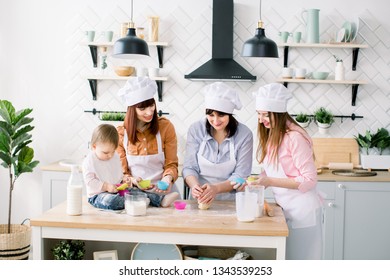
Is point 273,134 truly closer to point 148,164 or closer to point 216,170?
point 216,170

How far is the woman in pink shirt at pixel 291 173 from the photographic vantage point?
3.04 m

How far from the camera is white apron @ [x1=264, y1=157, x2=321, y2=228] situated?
3.06 metres

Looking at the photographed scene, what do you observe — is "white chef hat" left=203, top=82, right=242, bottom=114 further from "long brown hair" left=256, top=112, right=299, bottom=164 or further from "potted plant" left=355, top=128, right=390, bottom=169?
"potted plant" left=355, top=128, right=390, bottom=169

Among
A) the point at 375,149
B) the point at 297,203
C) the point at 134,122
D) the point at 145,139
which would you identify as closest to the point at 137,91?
the point at 134,122

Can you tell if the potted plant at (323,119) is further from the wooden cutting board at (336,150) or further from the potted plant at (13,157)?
the potted plant at (13,157)

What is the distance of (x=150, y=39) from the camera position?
16.8 ft

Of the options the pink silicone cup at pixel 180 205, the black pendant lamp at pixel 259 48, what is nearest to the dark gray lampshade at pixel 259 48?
the black pendant lamp at pixel 259 48

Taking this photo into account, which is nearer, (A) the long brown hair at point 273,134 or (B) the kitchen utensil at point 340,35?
(A) the long brown hair at point 273,134

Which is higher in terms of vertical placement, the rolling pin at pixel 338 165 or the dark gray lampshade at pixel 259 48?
the dark gray lampshade at pixel 259 48

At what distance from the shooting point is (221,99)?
320 centimetres

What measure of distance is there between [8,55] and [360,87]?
3.17m

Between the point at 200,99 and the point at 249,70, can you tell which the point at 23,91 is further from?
the point at 249,70

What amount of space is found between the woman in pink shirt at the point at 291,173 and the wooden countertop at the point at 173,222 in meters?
0.15
